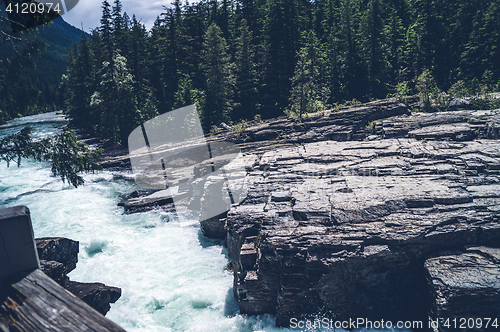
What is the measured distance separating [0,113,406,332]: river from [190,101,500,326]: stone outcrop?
133 centimetres

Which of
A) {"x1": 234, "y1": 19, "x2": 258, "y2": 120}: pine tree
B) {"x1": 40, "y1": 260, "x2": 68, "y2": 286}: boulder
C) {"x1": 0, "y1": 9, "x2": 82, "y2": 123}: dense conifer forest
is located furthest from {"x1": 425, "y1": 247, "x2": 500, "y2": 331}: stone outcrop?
{"x1": 234, "y1": 19, "x2": 258, "y2": 120}: pine tree

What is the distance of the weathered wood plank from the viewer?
170cm

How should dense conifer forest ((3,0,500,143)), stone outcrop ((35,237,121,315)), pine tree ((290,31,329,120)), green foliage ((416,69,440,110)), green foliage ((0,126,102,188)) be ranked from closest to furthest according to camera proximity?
stone outcrop ((35,237,121,315))
green foliage ((0,126,102,188))
green foliage ((416,69,440,110))
pine tree ((290,31,329,120))
dense conifer forest ((3,0,500,143))

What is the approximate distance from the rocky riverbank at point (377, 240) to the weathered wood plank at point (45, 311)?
23.4ft

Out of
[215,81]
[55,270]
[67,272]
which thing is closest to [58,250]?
[67,272]

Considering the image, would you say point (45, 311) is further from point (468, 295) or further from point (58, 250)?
point (58, 250)

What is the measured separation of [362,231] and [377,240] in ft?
1.52

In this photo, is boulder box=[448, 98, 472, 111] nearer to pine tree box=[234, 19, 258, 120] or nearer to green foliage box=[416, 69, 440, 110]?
green foliage box=[416, 69, 440, 110]

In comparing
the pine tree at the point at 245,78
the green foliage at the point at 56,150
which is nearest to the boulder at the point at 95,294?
the green foliage at the point at 56,150

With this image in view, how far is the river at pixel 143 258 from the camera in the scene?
922cm

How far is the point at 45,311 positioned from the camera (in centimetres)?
183

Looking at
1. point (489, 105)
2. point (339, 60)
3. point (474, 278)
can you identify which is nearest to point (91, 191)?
point (474, 278)

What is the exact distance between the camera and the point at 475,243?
776cm

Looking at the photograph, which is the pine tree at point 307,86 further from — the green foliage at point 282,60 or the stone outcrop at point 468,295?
the stone outcrop at point 468,295
